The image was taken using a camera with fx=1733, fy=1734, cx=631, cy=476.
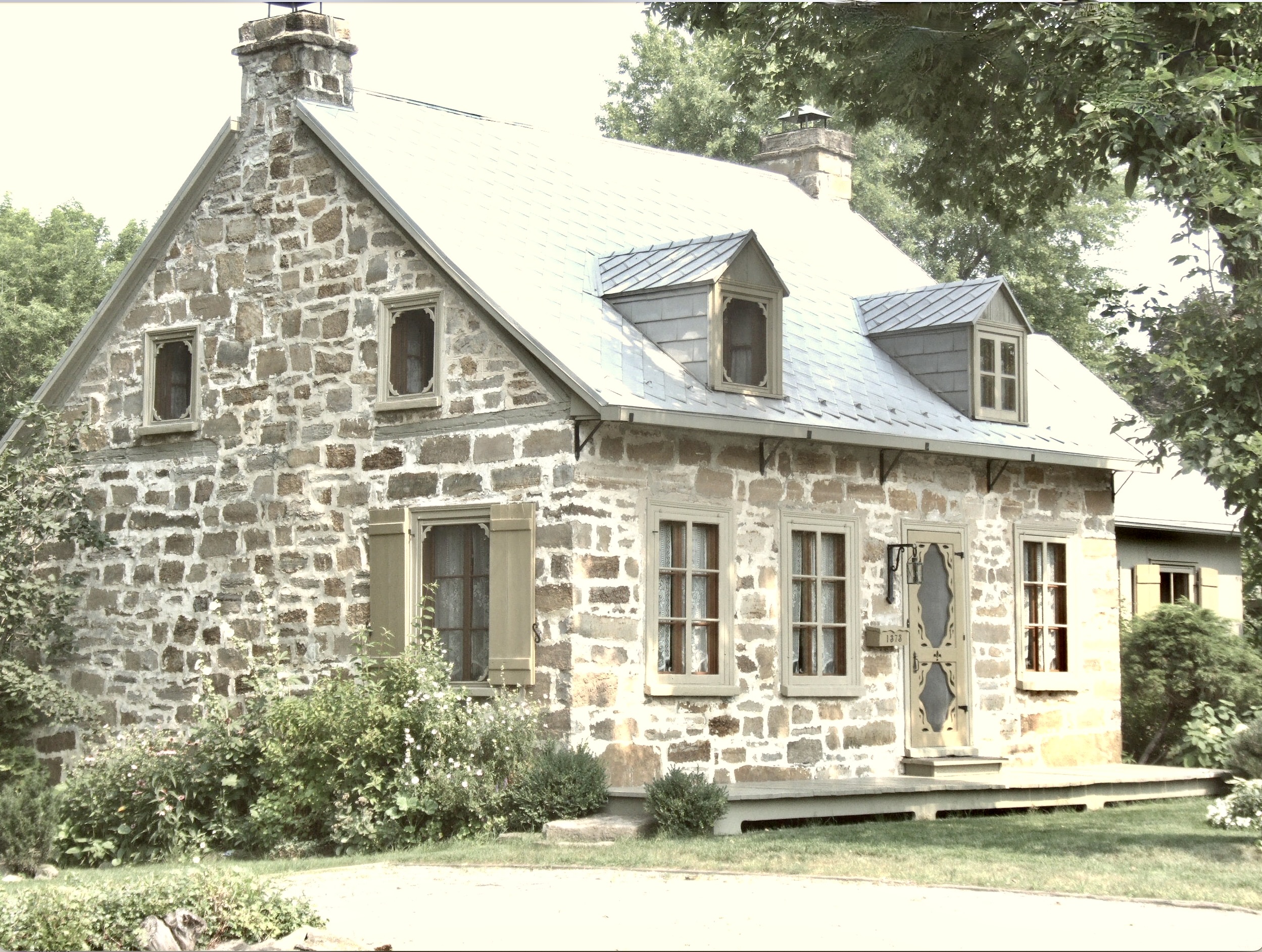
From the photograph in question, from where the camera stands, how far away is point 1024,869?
11.1m

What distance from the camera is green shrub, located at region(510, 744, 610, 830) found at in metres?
12.9

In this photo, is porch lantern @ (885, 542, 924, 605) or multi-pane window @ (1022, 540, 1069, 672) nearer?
porch lantern @ (885, 542, 924, 605)

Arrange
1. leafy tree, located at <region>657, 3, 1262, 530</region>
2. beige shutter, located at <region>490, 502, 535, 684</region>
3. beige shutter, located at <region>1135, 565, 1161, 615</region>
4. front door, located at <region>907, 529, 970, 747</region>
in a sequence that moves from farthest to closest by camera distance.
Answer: beige shutter, located at <region>1135, 565, 1161, 615</region>
front door, located at <region>907, 529, 970, 747</region>
beige shutter, located at <region>490, 502, 535, 684</region>
leafy tree, located at <region>657, 3, 1262, 530</region>

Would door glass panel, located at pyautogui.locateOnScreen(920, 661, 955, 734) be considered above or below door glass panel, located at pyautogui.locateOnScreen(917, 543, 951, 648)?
below

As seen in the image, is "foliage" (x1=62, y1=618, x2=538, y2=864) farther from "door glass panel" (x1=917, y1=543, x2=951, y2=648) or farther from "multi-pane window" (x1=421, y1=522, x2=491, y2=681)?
"door glass panel" (x1=917, y1=543, x2=951, y2=648)

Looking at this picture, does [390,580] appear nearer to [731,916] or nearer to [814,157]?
[731,916]

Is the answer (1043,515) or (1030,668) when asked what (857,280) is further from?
(1030,668)

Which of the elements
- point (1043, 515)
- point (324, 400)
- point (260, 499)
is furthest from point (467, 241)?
point (1043, 515)

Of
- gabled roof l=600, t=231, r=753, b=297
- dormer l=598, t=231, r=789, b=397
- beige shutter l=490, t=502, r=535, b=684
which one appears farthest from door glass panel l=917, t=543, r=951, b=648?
beige shutter l=490, t=502, r=535, b=684

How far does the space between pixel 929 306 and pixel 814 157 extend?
5.34 metres

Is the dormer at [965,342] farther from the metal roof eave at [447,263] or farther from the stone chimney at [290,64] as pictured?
the stone chimney at [290,64]

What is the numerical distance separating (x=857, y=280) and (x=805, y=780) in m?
6.65

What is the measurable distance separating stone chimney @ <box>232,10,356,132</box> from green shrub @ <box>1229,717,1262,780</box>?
34.5ft

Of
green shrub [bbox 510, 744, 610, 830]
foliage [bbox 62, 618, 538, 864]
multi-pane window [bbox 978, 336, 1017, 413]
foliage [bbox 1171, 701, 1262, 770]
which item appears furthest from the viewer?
foliage [bbox 1171, 701, 1262, 770]
